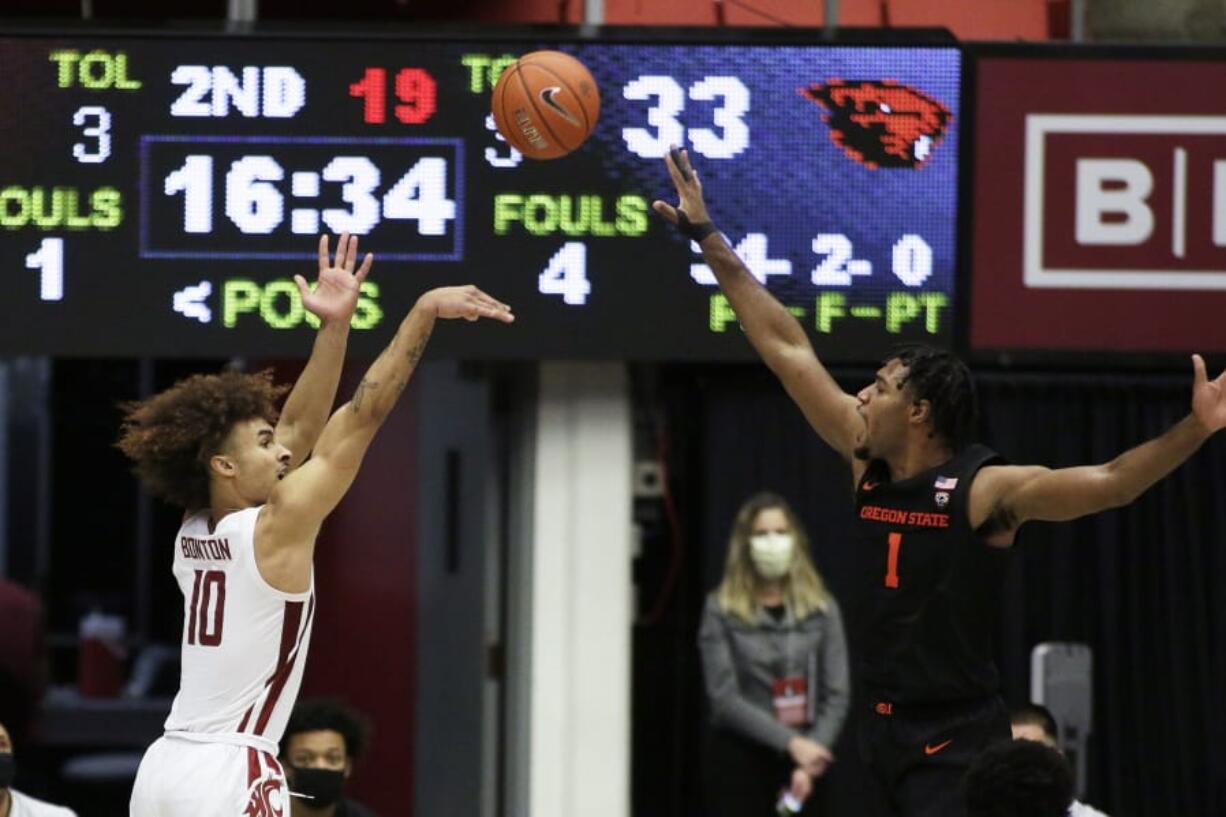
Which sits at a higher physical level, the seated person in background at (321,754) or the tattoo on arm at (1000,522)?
the tattoo on arm at (1000,522)

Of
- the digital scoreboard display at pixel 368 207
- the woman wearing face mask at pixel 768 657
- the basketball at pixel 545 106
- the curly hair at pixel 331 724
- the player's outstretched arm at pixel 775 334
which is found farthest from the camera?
the woman wearing face mask at pixel 768 657

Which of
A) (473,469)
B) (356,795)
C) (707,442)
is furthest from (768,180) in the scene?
(356,795)

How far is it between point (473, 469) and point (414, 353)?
3.48m

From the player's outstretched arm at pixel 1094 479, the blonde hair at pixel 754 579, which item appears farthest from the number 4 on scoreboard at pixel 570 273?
the player's outstretched arm at pixel 1094 479

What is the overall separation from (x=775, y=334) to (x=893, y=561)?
0.84 metres

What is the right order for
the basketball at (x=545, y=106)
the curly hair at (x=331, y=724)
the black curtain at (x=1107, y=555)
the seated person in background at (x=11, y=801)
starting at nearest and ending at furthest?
the seated person in background at (x=11, y=801) < the curly hair at (x=331, y=724) < the basketball at (x=545, y=106) < the black curtain at (x=1107, y=555)

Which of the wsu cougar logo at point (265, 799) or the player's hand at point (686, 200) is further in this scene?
the player's hand at point (686, 200)

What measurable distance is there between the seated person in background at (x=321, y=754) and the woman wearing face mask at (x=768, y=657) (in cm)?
166

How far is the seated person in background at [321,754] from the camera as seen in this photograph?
8078 millimetres

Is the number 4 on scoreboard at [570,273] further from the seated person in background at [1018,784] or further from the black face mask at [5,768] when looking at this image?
the seated person in background at [1018,784]

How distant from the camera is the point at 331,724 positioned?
8305 millimetres

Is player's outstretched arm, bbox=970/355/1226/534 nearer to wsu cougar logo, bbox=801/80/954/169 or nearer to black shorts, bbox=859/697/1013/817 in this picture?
black shorts, bbox=859/697/1013/817

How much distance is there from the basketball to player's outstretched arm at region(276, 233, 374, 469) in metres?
1.40

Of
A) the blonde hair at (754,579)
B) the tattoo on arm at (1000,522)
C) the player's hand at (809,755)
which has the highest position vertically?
the tattoo on arm at (1000,522)
